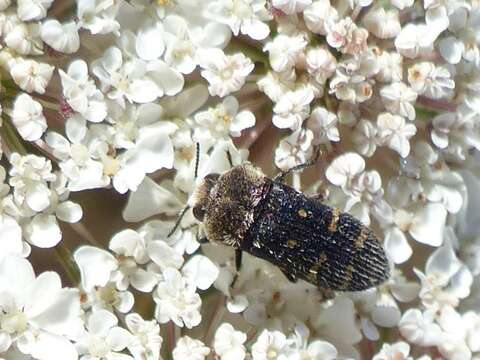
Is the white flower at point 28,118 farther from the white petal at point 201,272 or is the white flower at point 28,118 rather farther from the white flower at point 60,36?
the white petal at point 201,272

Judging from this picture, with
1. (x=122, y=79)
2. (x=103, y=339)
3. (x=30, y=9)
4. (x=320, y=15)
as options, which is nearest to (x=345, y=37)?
(x=320, y=15)

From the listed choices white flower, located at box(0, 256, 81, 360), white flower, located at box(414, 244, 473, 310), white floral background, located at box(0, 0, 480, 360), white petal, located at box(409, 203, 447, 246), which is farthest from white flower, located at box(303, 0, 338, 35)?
white flower, located at box(0, 256, 81, 360)

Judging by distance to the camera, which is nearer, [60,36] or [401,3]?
[60,36]

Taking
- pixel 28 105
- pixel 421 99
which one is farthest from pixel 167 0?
pixel 421 99

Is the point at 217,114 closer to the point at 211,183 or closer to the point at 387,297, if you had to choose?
the point at 211,183

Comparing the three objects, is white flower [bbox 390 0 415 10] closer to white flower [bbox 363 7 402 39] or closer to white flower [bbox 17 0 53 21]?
white flower [bbox 363 7 402 39]

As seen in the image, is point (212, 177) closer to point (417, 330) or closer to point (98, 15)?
point (98, 15)

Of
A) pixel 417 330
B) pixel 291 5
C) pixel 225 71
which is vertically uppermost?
pixel 291 5
